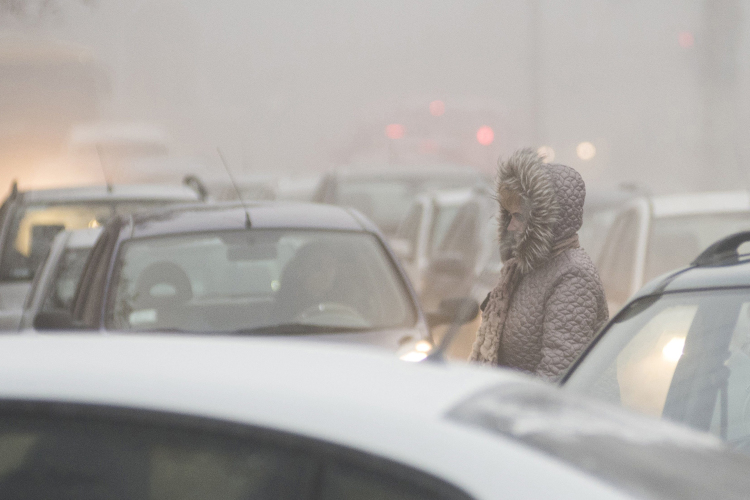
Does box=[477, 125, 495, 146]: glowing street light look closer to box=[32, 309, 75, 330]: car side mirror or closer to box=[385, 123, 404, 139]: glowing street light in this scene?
box=[385, 123, 404, 139]: glowing street light

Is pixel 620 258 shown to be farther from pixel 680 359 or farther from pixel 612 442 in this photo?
pixel 612 442

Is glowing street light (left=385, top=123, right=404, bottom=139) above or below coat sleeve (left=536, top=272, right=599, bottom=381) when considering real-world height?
below

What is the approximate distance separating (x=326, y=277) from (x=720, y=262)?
209cm

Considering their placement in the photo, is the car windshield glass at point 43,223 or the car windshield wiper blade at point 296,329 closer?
the car windshield wiper blade at point 296,329

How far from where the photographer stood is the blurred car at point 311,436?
1.47 m

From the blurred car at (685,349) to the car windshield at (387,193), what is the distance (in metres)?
8.00

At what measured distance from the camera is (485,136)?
102ft

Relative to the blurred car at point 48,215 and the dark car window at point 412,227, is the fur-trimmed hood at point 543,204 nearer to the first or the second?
the blurred car at point 48,215

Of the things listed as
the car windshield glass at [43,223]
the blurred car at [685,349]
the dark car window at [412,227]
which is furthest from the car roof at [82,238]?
the dark car window at [412,227]

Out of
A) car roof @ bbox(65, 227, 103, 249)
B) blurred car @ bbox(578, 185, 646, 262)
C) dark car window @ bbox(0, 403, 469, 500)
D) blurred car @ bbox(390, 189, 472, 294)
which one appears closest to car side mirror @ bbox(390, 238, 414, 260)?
blurred car @ bbox(390, 189, 472, 294)

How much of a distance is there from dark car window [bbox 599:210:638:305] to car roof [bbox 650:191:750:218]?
0.17m

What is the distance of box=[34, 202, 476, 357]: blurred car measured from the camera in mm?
4746

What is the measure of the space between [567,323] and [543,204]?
1.25 feet

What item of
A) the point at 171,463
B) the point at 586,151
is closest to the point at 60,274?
the point at 171,463
